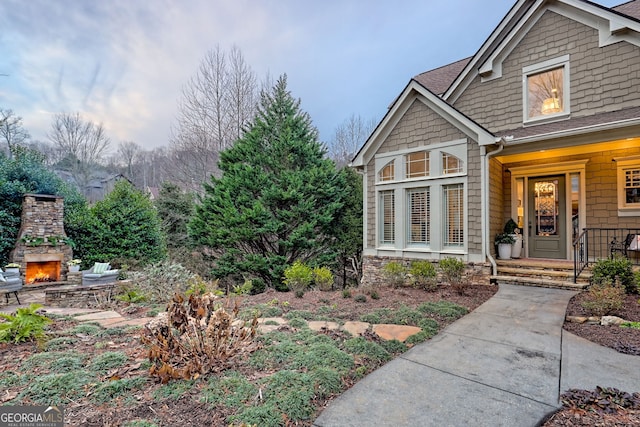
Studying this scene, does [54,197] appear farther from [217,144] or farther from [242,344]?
[242,344]

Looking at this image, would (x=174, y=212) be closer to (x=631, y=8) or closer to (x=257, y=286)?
(x=257, y=286)

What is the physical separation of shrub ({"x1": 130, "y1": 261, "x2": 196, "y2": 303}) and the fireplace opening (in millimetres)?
3357

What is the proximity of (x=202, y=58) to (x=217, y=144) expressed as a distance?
421cm

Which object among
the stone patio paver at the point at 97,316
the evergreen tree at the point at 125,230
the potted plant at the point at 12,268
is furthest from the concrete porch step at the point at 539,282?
the potted plant at the point at 12,268

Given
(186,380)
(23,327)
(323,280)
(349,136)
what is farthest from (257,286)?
(349,136)

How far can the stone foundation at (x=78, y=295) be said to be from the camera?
26.4ft

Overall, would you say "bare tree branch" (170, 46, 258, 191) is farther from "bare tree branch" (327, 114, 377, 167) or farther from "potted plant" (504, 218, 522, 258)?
"potted plant" (504, 218, 522, 258)

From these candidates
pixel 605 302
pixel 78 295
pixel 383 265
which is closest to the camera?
pixel 605 302

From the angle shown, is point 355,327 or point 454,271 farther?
point 454,271

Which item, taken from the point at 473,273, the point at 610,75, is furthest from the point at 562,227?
the point at 610,75

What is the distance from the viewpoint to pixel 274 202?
415 inches

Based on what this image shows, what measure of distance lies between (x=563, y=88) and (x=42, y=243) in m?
15.2

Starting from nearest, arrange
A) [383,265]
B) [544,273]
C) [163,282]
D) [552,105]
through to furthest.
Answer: [544,273], [552,105], [163,282], [383,265]

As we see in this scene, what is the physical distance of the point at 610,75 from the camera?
22.3ft
